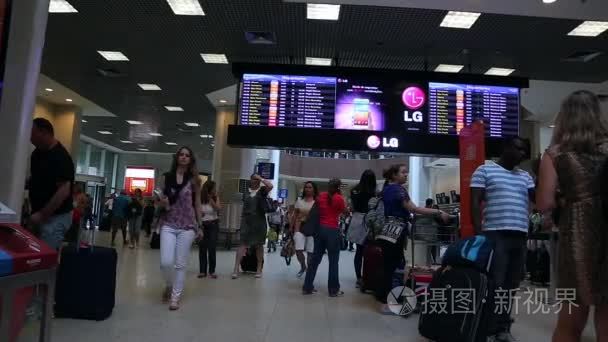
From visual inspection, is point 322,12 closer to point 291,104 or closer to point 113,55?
point 291,104

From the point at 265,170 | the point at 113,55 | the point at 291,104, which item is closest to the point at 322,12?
the point at 291,104

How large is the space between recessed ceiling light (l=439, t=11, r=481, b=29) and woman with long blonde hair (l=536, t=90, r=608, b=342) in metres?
3.94

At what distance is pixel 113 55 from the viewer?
312 inches

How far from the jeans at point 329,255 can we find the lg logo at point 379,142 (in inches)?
56.1

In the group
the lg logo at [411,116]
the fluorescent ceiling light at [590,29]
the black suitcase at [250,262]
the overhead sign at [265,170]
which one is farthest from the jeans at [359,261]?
the overhead sign at [265,170]

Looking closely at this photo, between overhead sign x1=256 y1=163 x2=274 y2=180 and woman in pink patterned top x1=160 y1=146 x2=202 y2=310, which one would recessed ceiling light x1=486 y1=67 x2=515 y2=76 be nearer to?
woman in pink patterned top x1=160 y1=146 x2=202 y2=310

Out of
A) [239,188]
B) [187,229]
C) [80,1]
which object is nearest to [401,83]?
[187,229]

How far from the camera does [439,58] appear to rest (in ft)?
24.0

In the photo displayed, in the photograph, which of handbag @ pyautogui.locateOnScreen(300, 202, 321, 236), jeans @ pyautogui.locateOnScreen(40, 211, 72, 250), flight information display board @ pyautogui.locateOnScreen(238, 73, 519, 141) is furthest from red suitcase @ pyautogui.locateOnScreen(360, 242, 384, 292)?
jeans @ pyautogui.locateOnScreen(40, 211, 72, 250)

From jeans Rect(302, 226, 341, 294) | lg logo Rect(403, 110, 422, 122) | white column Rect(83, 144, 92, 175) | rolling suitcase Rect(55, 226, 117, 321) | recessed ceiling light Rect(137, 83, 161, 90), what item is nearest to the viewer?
rolling suitcase Rect(55, 226, 117, 321)

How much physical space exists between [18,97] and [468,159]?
3.97 metres

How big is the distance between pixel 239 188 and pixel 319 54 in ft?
17.5

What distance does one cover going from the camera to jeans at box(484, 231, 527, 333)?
3.23 metres

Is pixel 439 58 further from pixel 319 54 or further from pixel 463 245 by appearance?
pixel 463 245
